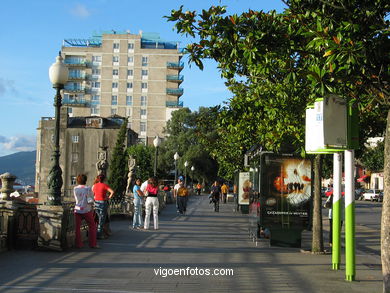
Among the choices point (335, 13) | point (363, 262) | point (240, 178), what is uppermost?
point (335, 13)

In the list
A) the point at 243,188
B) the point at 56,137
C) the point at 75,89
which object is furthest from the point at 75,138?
the point at 56,137

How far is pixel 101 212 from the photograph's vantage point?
46.2 feet

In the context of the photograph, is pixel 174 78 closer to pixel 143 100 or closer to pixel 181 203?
pixel 143 100

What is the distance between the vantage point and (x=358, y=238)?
18328mm

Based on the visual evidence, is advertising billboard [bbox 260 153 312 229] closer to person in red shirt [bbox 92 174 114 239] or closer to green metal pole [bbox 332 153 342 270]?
green metal pole [bbox 332 153 342 270]

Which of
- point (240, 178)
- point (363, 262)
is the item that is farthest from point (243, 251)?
point (240, 178)

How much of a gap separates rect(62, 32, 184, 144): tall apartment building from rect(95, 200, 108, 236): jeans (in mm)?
91535

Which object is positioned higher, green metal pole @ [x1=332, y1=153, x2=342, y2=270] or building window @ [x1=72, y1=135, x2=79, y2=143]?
building window @ [x1=72, y1=135, x2=79, y2=143]

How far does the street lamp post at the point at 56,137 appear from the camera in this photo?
11820 millimetres

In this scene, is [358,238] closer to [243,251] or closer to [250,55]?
[243,251]

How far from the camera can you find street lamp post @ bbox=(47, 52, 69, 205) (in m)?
11.8

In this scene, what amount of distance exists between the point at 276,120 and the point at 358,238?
7925 mm

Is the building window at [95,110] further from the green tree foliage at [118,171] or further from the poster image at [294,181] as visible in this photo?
the poster image at [294,181]

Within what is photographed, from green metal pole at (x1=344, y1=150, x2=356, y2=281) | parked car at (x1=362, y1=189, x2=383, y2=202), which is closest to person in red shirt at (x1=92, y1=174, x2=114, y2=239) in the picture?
green metal pole at (x1=344, y1=150, x2=356, y2=281)
